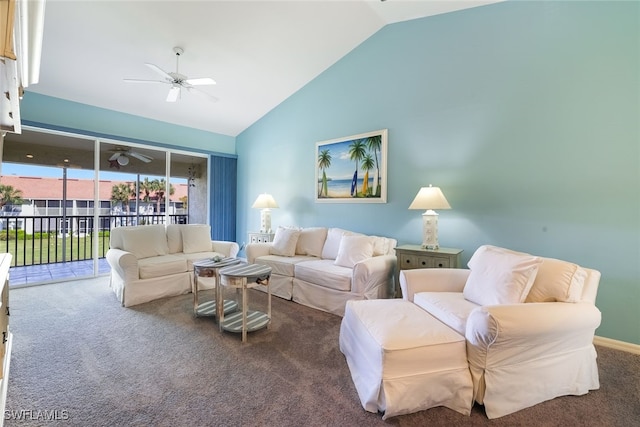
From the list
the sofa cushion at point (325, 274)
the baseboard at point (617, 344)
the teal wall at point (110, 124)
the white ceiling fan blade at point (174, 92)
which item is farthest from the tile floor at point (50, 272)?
the baseboard at point (617, 344)

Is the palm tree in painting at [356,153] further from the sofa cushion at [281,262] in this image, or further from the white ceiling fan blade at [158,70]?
the white ceiling fan blade at [158,70]

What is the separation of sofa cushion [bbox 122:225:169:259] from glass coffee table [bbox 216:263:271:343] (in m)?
1.63

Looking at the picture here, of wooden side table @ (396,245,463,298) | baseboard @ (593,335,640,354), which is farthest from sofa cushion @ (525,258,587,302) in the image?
baseboard @ (593,335,640,354)

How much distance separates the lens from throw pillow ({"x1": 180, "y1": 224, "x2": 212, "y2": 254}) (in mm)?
4043

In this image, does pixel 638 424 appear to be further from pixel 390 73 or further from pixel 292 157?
pixel 292 157

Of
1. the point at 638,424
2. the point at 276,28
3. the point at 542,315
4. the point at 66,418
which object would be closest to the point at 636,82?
the point at 542,315

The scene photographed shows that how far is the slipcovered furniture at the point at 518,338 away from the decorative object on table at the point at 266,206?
295 centimetres

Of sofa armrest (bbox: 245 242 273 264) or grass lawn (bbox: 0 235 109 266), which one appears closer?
sofa armrest (bbox: 245 242 273 264)

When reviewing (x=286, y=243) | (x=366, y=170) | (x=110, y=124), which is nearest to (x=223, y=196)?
(x=110, y=124)

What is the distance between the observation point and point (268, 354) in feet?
7.02

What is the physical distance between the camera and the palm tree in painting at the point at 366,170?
3.77 meters

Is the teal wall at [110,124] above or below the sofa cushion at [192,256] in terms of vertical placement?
above

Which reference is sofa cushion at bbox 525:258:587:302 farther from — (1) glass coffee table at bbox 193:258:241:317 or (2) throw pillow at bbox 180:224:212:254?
(2) throw pillow at bbox 180:224:212:254

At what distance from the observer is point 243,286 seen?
2.32 metres
